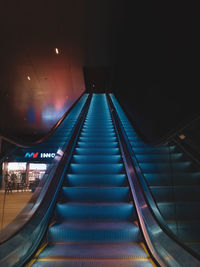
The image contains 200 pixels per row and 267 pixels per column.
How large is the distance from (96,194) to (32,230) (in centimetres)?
125

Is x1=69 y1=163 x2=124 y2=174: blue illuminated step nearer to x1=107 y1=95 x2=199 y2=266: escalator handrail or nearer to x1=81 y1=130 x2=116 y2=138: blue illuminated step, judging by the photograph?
x1=107 y1=95 x2=199 y2=266: escalator handrail

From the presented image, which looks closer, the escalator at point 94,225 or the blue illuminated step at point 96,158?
the escalator at point 94,225

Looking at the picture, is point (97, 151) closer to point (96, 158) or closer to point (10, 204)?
point (96, 158)

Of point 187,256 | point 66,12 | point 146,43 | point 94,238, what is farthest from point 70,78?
point 187,256

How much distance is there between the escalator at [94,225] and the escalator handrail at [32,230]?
11 cm

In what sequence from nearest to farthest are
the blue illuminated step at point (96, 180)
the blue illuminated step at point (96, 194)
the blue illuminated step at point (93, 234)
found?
the blue illuminated step at point (93, 234), the blue illuminated step at point (96, 194), the blue illuminated step at point (96, 180)

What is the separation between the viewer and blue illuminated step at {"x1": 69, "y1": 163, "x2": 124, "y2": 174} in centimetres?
425

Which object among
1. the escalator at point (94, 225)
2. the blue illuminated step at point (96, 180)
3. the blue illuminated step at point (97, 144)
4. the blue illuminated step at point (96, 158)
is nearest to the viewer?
the escalator at point (94, 225)

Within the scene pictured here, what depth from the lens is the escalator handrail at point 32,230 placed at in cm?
205

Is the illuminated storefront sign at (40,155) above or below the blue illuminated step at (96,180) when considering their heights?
above

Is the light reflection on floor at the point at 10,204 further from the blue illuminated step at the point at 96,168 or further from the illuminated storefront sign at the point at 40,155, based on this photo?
the blue illuminated step at the point at 96,168

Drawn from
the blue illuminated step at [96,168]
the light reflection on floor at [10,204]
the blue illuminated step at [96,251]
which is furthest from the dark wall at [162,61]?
the light reflection on floor at [10,204]

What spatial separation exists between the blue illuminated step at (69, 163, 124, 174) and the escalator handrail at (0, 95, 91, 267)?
1.80 feet

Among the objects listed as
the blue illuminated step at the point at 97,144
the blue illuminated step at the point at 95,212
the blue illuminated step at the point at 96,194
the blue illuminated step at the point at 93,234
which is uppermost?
the blue illuminated step at the point at 97,144
